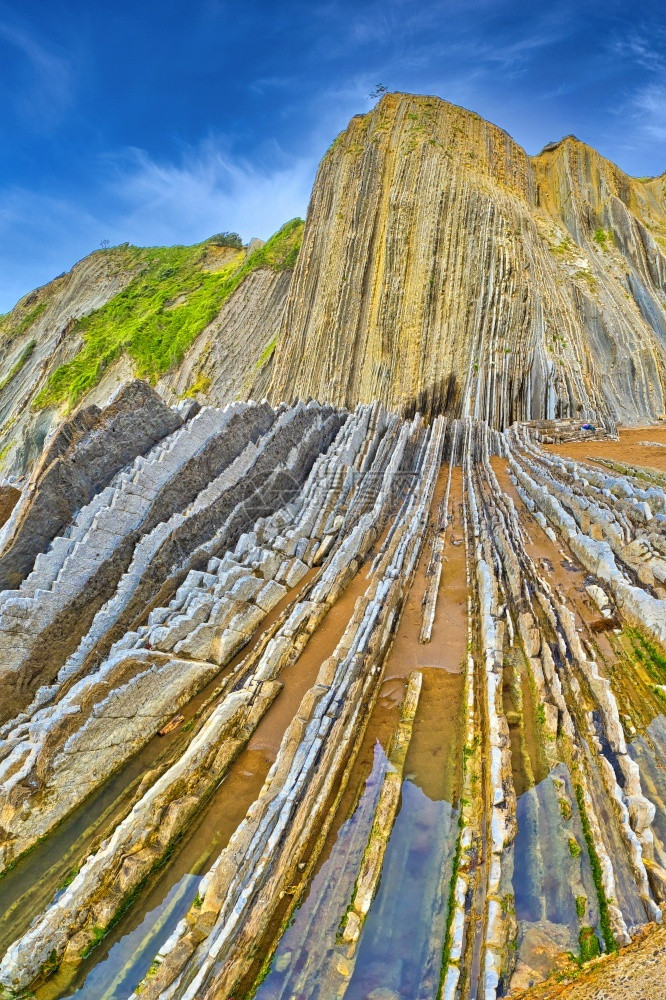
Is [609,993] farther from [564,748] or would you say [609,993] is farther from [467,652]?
[467,652]

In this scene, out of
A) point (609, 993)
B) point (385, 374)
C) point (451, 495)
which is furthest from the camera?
point (385, 374)

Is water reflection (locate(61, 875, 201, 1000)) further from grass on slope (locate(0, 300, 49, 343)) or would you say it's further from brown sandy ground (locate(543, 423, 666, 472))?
grass on slope (locate(0, 300, 49, 343))

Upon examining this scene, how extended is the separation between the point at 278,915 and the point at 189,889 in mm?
908

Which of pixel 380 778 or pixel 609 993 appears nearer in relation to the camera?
pixel 609 993

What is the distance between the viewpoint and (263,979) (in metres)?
3.58

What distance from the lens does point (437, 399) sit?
2030 centimetres

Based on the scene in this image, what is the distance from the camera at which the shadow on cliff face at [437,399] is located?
66.1 ft

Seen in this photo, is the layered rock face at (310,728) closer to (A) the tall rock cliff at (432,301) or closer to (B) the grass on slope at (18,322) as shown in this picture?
(A) the tall rock cliff at (432,301)

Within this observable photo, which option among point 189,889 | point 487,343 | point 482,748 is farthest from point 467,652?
point 487,343

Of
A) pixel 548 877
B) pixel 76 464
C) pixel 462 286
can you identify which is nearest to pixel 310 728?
pixel 548 877

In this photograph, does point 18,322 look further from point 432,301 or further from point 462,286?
point 462,286

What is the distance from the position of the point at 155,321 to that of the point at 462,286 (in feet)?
76.7

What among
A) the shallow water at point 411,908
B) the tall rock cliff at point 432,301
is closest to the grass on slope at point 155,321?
the tall rock cliff at point 432,301

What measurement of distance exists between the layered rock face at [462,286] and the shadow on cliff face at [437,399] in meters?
0.05
